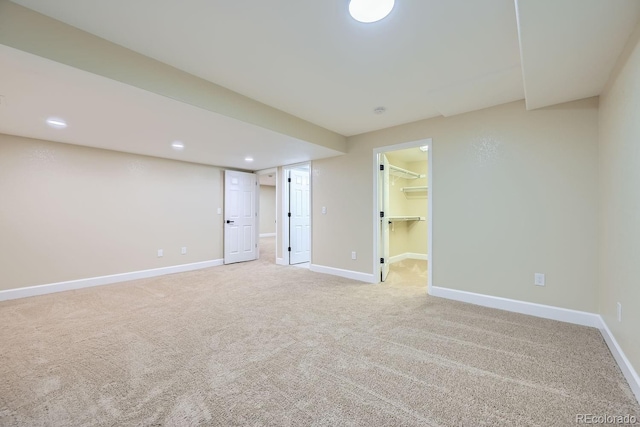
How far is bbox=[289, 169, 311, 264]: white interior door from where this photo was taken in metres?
5.76

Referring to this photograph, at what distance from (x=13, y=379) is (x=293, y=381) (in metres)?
1.85

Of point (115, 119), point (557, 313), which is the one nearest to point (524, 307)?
point (557, 313)

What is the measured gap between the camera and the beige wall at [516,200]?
2602 mm

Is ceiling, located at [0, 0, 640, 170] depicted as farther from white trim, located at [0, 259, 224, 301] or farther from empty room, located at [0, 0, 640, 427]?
white trim, located at [0, 259, 224, 301]

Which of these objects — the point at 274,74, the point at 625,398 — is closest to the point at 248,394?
the point at 625,398

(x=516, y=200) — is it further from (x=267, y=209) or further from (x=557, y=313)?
(x=267, y=209)

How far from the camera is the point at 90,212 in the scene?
13.3ft

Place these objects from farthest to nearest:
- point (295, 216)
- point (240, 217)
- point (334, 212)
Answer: point (240, 217)
point (295, 216)
point (334, 212)

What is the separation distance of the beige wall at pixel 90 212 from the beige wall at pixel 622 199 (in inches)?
226

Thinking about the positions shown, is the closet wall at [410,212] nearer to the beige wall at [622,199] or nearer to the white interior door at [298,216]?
the white interior door at [298,216]

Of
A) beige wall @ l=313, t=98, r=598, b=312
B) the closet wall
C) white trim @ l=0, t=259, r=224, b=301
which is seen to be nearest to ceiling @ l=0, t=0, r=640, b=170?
beige wall @ l=313, t=98, r=598, b=312

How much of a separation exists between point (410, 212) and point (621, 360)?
4.75 meters

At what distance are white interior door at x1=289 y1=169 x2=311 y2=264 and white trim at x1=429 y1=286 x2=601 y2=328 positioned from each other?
9.70 ft

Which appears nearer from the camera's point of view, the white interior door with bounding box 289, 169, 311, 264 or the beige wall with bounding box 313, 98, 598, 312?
the beige wall with bounding box 313, 98, 598, 312
